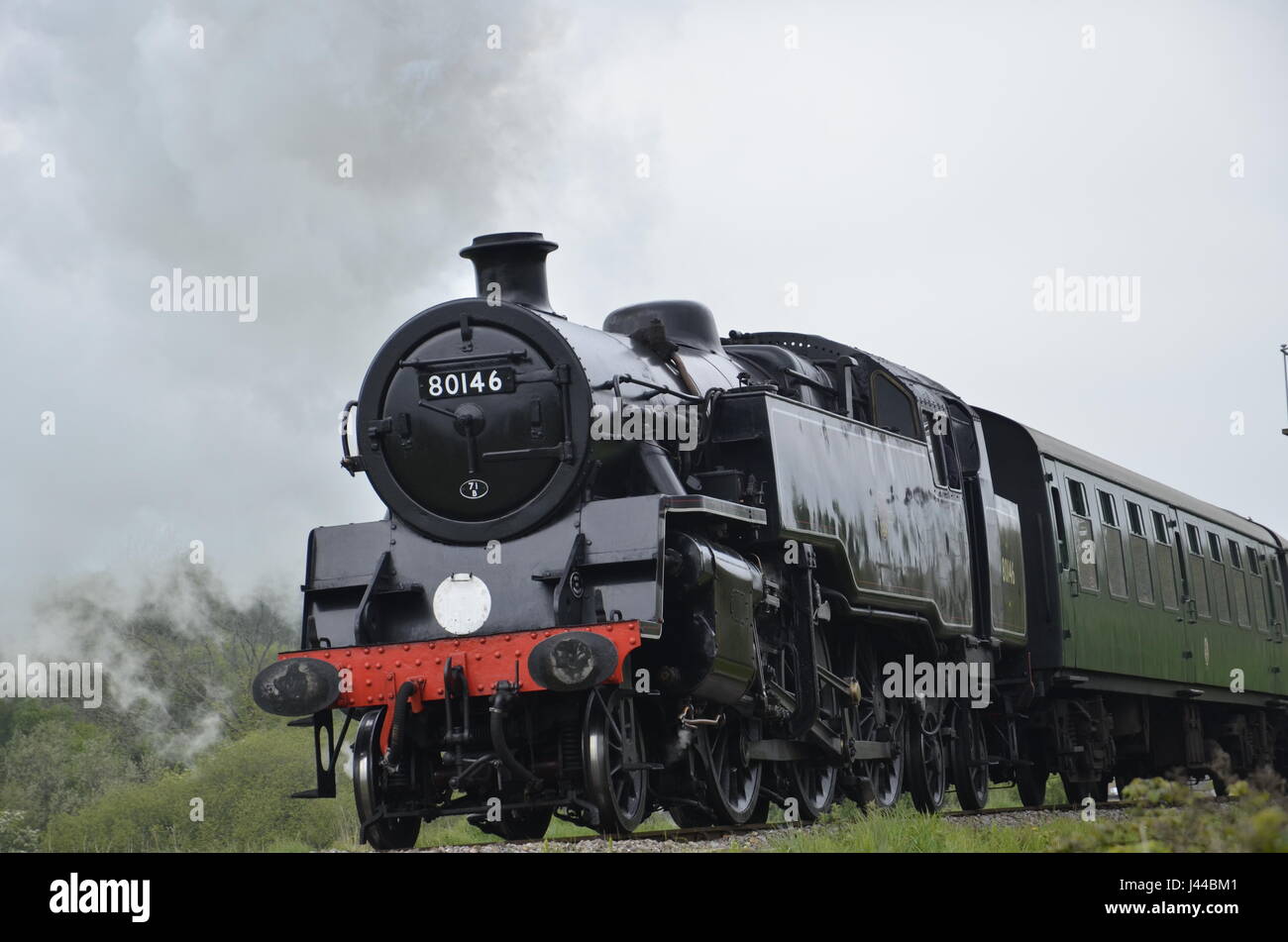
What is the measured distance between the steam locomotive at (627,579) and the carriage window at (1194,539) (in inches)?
219

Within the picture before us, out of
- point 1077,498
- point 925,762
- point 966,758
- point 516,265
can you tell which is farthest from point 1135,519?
point 516,265

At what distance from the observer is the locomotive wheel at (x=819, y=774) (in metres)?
9.43

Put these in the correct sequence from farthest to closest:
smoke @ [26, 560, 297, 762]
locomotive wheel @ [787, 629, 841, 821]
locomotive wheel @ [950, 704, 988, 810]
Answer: smoke @ [26, 560, 297, 762], locomotive wheel @ [950, 704, 988, 810], locomotive wheel @ [787, 629, 841, 821]

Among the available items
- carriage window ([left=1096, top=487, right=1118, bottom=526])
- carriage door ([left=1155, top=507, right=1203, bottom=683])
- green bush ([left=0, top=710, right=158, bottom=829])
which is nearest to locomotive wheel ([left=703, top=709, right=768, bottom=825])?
carriage window ([left=1096, top=487, right=1118, bottom=526])

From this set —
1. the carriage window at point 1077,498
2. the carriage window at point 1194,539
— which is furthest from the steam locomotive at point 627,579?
the carriage window at point 1194,539

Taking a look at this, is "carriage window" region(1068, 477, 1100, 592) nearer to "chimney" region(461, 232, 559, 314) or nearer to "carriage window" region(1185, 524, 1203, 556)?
"carriage window" region(1185, 524, 1203, 556)

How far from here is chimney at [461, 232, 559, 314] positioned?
A: 856 centimetres

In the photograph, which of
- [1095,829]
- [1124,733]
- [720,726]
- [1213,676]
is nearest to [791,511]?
[720,726]

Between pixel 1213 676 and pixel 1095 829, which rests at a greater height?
pixel 1213 676

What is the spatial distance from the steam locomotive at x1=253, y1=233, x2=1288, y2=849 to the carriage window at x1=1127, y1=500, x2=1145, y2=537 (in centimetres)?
383

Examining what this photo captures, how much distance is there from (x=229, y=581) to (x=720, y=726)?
16.2 m

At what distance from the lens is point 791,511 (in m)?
8.78

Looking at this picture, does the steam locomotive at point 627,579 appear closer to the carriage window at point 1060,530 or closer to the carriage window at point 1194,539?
the carriage window at point 1060,530
